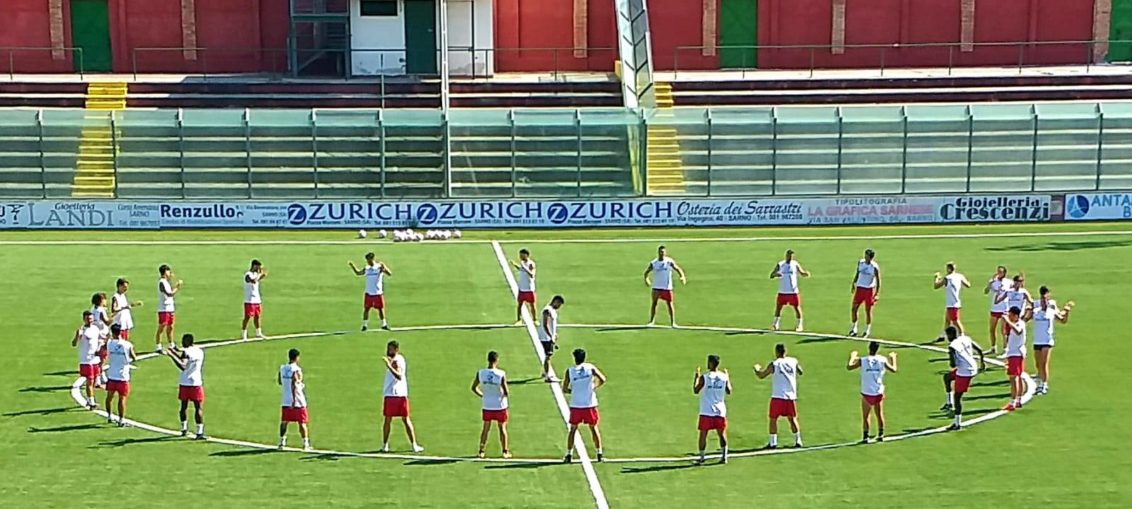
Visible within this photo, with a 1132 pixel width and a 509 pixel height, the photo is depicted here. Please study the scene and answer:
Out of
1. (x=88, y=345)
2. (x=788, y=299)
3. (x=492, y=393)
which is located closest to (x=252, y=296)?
(x=88, y=345)

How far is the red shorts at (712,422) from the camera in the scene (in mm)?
22625

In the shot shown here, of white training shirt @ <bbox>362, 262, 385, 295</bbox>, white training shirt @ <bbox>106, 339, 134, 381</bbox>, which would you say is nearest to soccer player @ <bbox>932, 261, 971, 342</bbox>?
white training shirt @ <bbox>362, 262, 385, 295</bbox>

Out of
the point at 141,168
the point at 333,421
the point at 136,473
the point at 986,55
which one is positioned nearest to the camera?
the point at 136,473

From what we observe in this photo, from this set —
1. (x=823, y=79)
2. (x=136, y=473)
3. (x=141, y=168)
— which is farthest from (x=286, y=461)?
(x=823, y=79)

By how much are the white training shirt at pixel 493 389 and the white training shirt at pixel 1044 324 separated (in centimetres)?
932

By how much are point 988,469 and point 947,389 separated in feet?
11.4

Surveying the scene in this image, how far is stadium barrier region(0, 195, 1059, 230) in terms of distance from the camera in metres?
45.6

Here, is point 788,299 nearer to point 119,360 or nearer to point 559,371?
point 559,371

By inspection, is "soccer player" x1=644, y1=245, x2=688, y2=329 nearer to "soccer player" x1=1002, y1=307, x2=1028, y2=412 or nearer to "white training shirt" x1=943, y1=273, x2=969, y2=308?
"white training shirt" x1=943, y1=273, x2=969, y2=308

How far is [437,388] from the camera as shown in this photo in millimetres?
Answer: 27469

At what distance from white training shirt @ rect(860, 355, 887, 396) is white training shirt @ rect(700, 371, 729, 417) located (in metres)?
2.33

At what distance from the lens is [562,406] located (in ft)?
86.5

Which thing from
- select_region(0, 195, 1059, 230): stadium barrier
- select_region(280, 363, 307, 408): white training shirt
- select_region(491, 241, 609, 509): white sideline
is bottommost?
select_region(491, 241, 609, 509): white sideline

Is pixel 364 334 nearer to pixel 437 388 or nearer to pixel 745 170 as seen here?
pixel 437 388
